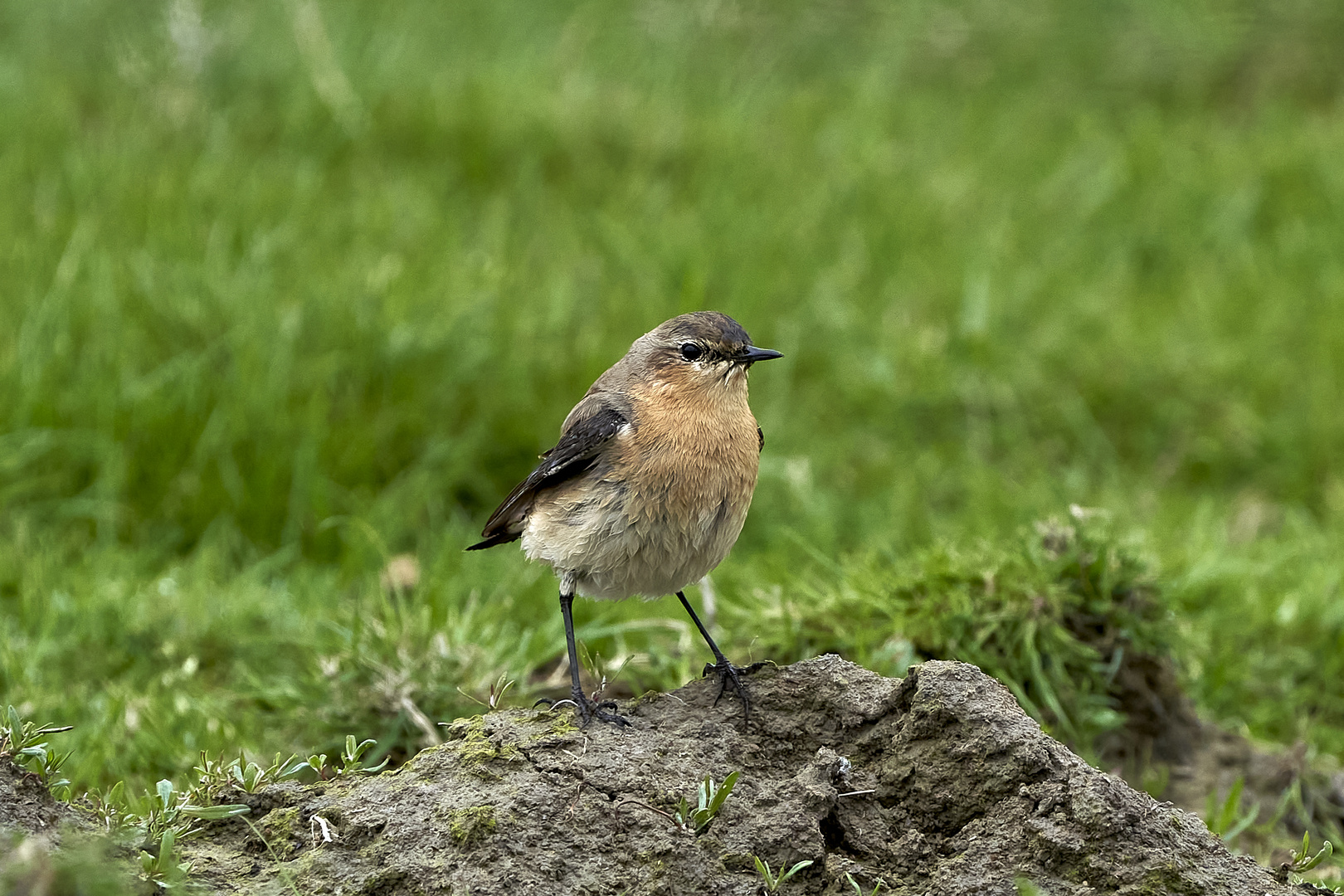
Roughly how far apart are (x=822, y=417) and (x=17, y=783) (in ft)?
17.3

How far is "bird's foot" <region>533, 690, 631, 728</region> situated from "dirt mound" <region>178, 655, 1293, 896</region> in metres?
0.04

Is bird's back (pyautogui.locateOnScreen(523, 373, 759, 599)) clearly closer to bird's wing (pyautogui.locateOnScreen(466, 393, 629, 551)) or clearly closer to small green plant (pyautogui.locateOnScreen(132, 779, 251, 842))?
bird's wing (pyautogui.locateOnScreen(466, 393, 629, 551))

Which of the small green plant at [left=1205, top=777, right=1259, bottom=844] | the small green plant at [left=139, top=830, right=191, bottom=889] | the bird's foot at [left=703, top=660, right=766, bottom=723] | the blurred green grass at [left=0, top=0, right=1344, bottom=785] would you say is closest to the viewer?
the small green plant at [left=139, top=830, right=191, bottom=889]

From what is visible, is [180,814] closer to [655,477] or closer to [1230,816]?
[655,477]

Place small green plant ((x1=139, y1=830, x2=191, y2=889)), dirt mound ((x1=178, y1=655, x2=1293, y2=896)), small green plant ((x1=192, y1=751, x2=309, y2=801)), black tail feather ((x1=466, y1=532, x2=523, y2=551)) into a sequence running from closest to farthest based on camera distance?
small green plant ((x1=139, y1=830, x2=191, y2=889)), dirt mound ((x1=178, y1=655, x2=1293, y2=896)), small green plant ((x1=192, y1=751, x2=309, y2=801)), black tail feather ((x1=466, y1=532, x2=523, y2=551))

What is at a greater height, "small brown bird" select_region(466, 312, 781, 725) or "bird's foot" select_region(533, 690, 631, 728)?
"small brown bird" select_region(466, 312, 781, 725)

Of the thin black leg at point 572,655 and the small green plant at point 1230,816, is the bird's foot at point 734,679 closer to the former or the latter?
the thin black leg at point 572,655

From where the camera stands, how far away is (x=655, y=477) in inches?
149

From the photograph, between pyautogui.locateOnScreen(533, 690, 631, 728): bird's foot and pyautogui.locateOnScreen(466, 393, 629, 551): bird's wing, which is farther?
pyautogui.locateOnScreen(466, 393, 629, 551): bird's wing

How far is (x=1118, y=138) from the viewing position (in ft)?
33.9

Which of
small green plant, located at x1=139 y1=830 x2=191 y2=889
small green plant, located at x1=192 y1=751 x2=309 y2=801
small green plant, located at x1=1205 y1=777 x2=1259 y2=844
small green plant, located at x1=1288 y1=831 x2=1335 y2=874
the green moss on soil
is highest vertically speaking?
small green plant, located at x1=139 y1=830 x2=191 y2=889

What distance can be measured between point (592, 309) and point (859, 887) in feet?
16.6

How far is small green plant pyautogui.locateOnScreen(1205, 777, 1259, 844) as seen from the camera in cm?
406

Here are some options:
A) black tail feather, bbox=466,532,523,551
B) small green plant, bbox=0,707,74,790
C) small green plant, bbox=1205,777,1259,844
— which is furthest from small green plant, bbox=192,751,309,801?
small green plant, bbox=1205,777,1259,844
